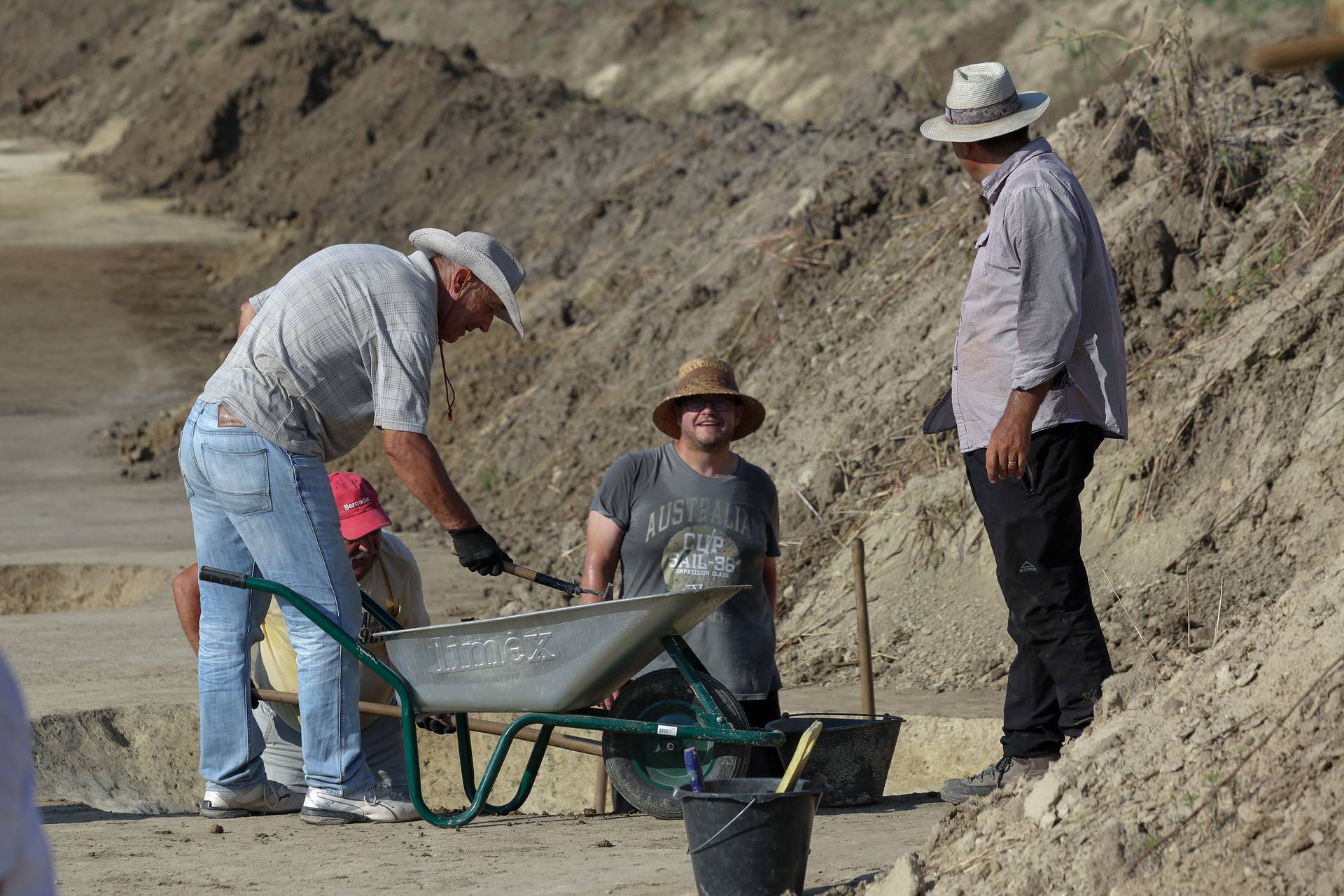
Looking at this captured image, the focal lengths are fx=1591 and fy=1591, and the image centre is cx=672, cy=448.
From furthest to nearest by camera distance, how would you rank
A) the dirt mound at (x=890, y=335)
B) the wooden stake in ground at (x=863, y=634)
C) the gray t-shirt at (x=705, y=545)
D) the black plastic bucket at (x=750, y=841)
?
the dirt mound at (x=890, y=335)
the wooden stake in ground at (x=863, y=634)
the gray t-shirt at (x=705, y=545)
the black plastic bucket at (x=750, y=841)

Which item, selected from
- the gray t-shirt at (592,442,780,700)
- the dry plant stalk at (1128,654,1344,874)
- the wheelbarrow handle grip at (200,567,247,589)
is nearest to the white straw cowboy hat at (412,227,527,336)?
the gray t-shirt at (592,442,780,700)

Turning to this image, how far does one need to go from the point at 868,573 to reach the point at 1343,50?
5.66 m

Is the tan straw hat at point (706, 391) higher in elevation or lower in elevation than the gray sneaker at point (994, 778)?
higher

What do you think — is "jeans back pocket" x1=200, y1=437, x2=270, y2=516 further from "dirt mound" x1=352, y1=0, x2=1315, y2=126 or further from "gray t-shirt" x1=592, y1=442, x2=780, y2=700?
"dirt mound" x1=352, y1=0, x2=1315, y2=126

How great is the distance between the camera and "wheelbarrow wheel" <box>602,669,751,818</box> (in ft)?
14.7

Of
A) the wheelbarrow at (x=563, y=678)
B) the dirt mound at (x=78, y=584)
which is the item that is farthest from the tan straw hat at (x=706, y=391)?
the dirt mound at (x=78, y=584)

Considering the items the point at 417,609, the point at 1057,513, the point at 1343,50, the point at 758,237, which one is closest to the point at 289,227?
the point at 758,237

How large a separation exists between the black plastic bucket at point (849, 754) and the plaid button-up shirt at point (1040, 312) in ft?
3.32

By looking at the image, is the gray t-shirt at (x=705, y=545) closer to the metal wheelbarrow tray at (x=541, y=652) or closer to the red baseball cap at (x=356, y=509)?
the metal wheelbarrow tray at (x=541, y=652)

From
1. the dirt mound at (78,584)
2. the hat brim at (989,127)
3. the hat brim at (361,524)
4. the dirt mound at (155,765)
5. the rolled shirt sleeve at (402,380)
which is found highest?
the hat brim at (989,127)

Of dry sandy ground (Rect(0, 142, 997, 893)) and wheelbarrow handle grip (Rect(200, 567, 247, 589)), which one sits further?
wheelbarrow handle grip (Rect(200, 567, 247, 589))

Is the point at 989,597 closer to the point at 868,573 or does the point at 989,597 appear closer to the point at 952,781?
the point at 868,573

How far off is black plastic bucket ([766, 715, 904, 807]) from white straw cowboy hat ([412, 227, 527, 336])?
1519 mm

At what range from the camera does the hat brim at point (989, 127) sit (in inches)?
171
